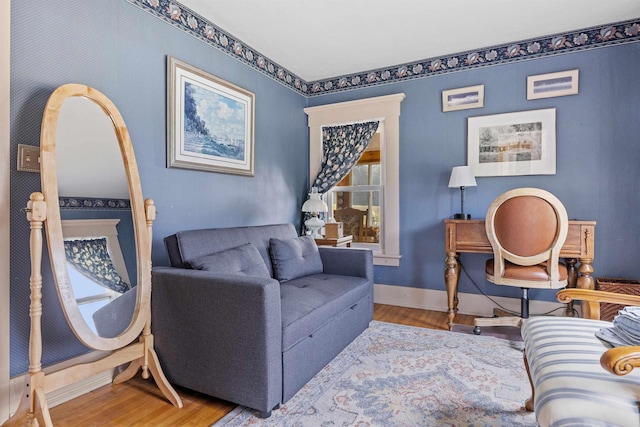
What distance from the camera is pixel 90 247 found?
173cm

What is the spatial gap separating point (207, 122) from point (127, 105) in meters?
0.64

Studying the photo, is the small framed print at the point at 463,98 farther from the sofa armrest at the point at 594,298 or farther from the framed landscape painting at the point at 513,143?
the sofa armrest at the point at 594,298

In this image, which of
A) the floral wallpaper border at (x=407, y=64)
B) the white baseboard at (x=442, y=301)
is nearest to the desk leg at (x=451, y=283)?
the white baseboard at (x=442, y=301)

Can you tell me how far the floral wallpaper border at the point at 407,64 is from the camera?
2.54 metres

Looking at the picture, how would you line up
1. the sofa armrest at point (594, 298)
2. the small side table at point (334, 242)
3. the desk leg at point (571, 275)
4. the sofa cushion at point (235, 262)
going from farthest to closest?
the small side table at point (334, 242) < the desk leg at point (571, 275) < the sofa cushion at point (235, 262) < the sofa armrest at point (594, 298)

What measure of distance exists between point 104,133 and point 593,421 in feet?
7.63

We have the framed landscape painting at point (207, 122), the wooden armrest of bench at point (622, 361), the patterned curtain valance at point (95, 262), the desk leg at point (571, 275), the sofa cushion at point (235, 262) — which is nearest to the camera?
the wooden armrest of bench at point (622, 361)

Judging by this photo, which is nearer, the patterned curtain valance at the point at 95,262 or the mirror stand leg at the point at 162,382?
the patterned curtain valance at the point at 95,262

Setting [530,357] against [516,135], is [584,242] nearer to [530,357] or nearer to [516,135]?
[516,135]

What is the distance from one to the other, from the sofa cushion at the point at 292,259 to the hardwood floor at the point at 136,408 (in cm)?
97

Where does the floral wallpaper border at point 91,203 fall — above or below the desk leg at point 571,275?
above

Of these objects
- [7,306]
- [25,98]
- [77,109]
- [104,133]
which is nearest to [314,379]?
[7,306]

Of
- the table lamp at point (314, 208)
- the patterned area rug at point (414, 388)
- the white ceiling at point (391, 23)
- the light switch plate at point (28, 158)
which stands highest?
the white ceiling at point (391, 23)

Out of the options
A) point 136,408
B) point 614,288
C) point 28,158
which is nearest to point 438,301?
point 614,288
